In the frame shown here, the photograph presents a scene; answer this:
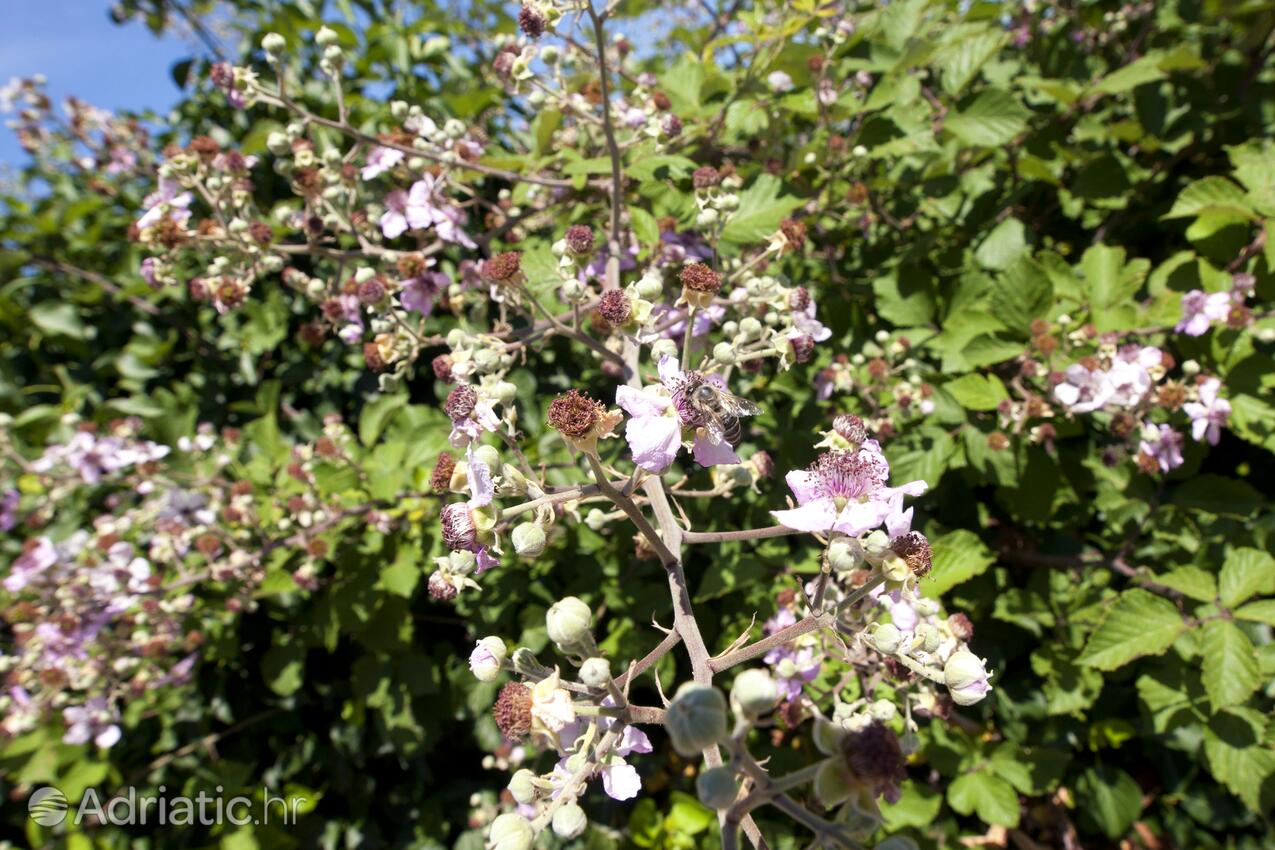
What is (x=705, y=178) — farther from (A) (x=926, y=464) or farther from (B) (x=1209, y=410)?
(B) (x=1209, y=410)

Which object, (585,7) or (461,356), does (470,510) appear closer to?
(461,356)

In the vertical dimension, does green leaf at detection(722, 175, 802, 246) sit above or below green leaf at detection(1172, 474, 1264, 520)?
above

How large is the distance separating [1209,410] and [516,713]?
1893 millimetres

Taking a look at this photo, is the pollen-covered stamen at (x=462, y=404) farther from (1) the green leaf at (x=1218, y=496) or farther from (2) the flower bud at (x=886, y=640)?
(1) the green leaf at (x=1218, y=496)

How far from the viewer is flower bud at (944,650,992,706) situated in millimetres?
976

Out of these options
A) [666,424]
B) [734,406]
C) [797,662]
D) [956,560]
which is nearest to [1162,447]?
[956,560]

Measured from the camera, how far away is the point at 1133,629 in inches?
68.9

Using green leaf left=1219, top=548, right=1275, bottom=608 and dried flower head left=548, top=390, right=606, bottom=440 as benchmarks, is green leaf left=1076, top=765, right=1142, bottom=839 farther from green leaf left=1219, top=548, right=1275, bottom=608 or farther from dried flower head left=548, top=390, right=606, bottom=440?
dried flower head left=548, top=390, right=606, bottom=440

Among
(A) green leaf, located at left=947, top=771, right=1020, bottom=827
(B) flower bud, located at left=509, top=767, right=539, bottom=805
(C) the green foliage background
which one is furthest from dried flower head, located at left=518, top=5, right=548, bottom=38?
(A) green leaf, located at left=947, top=771, right=1020, bottom=827

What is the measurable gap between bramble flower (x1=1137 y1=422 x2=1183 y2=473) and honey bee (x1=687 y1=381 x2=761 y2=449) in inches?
52.1

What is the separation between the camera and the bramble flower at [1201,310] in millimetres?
1772

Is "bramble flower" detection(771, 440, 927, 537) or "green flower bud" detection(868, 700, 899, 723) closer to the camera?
"bramble flower" detection(771, 440, 927, 537)

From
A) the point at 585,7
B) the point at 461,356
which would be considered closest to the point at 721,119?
the point at 585,7

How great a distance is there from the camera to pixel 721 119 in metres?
2.07
